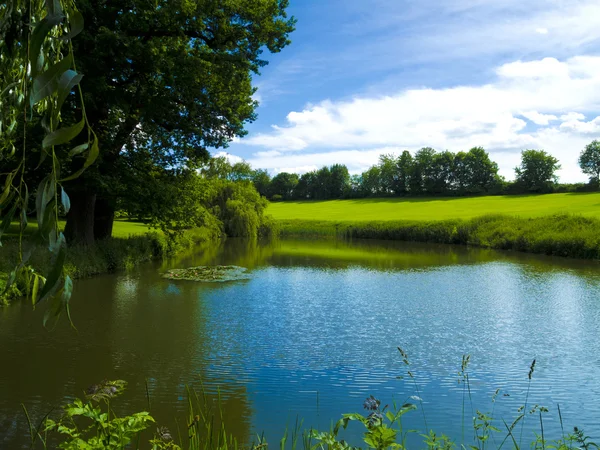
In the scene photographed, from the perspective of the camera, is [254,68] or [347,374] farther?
[254,68]

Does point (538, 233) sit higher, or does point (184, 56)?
point (184, 56)

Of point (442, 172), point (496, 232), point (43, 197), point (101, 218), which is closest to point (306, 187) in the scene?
point (442, 172)

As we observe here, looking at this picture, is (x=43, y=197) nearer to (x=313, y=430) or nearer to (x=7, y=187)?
(x=7, y=187)

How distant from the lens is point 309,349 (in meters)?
8.01

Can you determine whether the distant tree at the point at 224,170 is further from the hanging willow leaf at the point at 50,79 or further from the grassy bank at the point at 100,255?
the hanging willow leaf at the point at 50,79

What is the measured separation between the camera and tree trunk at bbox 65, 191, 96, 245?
15.4m

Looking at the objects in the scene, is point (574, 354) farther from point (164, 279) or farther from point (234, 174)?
point (234, 174)

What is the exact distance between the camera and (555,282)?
15.7 metres

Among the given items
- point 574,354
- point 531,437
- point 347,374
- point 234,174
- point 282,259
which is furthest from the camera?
point 234,174

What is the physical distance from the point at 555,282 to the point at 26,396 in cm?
1488

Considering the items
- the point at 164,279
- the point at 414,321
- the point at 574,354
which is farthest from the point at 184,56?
the point at 574,354

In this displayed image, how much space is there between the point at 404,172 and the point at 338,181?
411 inches

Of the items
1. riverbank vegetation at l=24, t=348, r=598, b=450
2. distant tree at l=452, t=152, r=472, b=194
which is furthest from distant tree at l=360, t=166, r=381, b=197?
riverbank vegetation at l=24, t=348, r=598, b=450

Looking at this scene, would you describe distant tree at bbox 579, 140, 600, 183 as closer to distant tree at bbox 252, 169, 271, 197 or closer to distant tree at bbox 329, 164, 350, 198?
distant tree at bbox 329, 164, 350, 198
